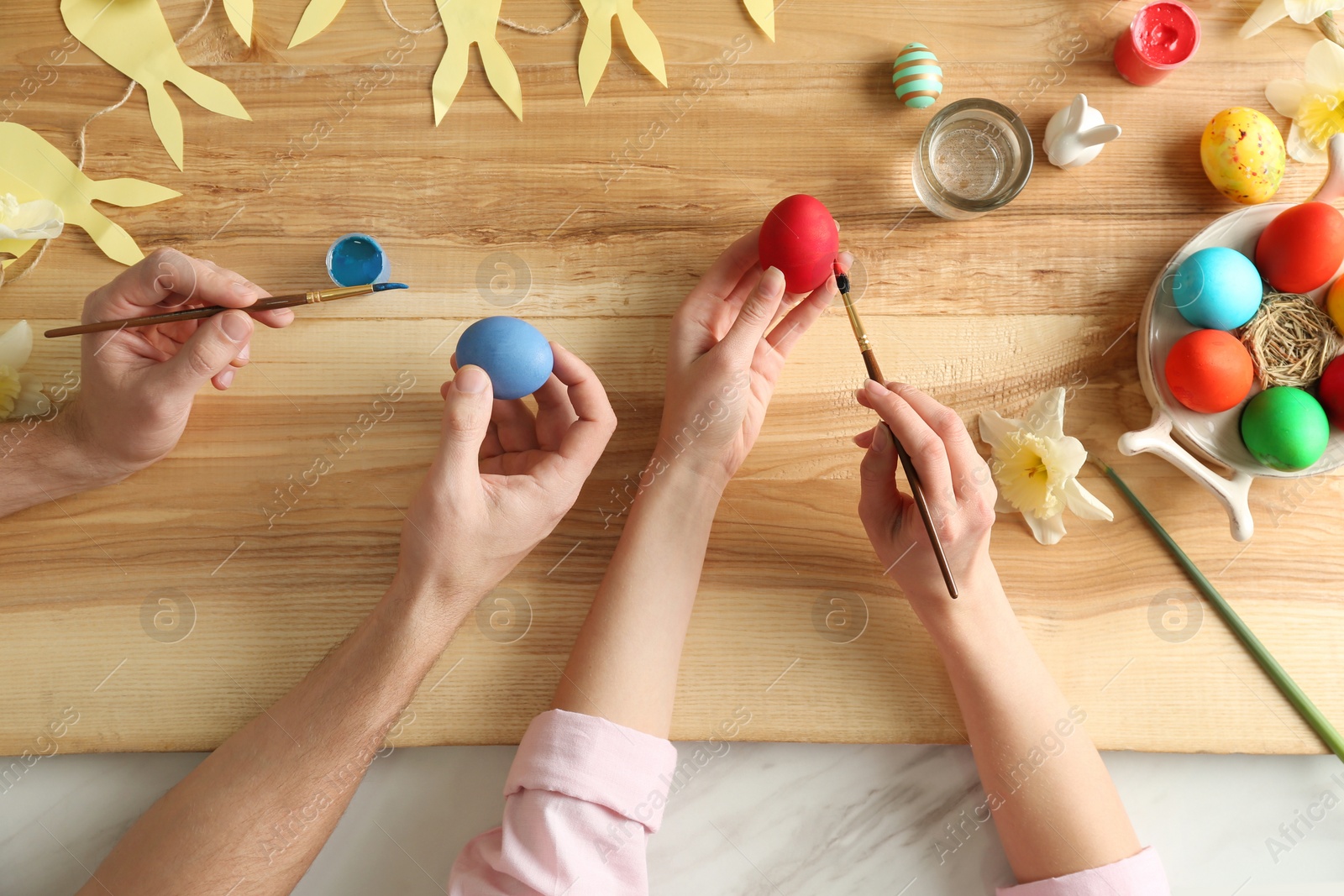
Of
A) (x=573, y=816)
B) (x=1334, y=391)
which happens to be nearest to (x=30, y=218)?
(x=573, y=816)

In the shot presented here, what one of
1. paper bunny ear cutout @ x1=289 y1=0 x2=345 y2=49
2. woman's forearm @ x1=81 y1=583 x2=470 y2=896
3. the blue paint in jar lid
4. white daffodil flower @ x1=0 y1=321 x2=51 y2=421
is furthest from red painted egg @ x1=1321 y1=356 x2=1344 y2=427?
white daffodil flower @ x1=0 y1=321 x2=51 y2=421

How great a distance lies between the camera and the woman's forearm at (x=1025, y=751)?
101 centimetres

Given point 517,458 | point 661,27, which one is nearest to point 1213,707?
point 517,458

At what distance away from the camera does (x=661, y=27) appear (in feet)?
4.04

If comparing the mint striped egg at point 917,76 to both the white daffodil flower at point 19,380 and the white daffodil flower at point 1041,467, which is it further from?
the white daffodil flower at point 19,380

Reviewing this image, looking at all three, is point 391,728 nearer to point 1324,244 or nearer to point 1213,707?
point 1213,707

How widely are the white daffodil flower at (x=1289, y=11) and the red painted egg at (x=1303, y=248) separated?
33cm

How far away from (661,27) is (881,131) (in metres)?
0.37

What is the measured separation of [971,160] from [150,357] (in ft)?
3.96

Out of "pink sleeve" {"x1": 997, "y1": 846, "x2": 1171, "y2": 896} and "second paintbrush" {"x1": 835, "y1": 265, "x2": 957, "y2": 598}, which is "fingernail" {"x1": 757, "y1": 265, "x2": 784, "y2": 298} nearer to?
"second paintbrush" {"x1": 835, "y1": 265, "x2": 957, "y2": 598}

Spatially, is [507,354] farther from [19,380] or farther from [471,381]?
[19,380]

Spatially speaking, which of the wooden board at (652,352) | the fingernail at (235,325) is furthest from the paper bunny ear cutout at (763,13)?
the fingernail at (235,325)

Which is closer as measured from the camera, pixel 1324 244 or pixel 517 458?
pixel 1324 244

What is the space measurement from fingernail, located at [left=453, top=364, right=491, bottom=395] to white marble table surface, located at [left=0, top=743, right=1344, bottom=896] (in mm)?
564
